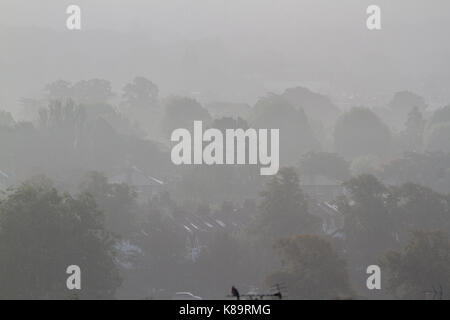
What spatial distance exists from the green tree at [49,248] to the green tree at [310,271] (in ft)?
31.4

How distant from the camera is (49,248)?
4884cm

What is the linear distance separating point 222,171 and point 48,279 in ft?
131

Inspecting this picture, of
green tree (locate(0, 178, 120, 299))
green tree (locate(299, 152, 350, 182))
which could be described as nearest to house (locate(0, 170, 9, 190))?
green tree (locate(0, 178, 120, 299))

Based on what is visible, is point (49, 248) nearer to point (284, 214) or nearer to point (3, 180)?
point (284, 214)

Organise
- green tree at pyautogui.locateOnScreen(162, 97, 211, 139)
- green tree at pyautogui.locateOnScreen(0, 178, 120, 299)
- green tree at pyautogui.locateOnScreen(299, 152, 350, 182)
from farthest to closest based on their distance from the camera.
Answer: green tree at pyautogui.locateOnScreen(162, 97, 211, 139)
green tree at pyautogui.locateOnScreen(299, 152, 350, 182)
green tree at pyautogui.locateOnScreen(0, 178, 120, 299)

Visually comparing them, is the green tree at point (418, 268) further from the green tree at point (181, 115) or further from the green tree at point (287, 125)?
the green tree at point (181, 115)

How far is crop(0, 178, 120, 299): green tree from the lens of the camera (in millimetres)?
47056

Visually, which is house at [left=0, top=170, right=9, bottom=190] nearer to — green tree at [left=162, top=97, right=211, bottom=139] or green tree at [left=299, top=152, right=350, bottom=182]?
green tree at [left=299, top=152, right=350, bottom=182]

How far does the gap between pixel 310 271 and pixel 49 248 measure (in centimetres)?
1414

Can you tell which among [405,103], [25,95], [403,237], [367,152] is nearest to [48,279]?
[403,237]

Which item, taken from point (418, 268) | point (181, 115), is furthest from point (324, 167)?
point (418, 268)

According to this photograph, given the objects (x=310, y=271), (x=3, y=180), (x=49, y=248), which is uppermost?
(x=3, y=180)

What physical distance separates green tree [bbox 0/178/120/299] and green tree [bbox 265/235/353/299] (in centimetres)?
959
